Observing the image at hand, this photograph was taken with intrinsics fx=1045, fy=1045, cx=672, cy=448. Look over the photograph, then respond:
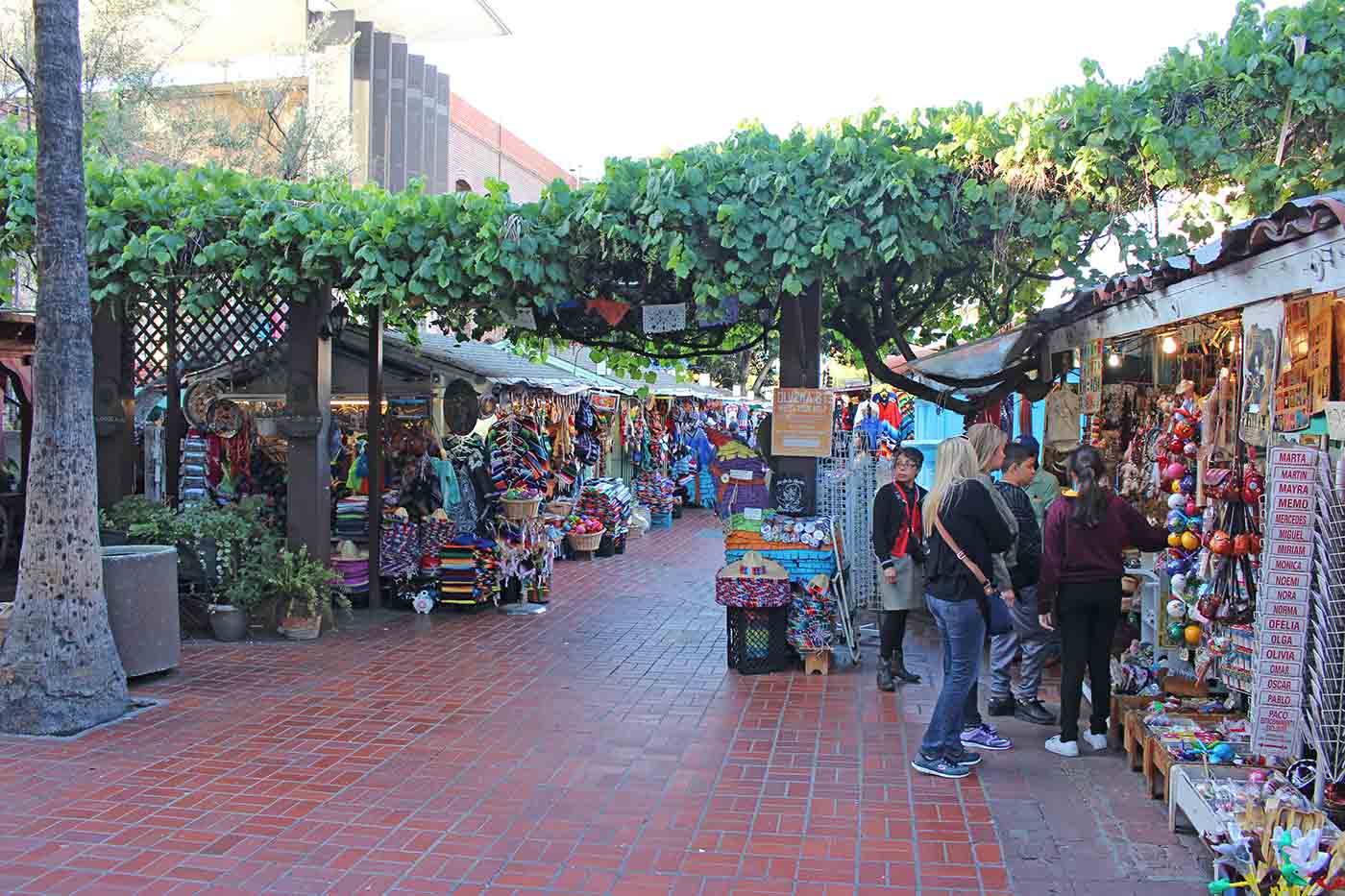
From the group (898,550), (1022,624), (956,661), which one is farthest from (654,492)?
(956,661)

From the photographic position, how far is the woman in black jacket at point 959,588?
5141 mm

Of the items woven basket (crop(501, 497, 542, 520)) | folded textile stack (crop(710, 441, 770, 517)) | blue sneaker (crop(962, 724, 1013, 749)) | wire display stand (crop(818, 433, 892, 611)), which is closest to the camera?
blue sneaker (crop(962, 724, 1013, 749))

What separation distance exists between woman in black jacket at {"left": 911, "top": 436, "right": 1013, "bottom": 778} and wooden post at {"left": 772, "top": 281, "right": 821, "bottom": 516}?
2792mm

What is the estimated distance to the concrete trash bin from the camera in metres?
6.80

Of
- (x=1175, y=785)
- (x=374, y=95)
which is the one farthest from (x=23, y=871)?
(x=374, y=95)

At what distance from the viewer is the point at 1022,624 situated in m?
6.28

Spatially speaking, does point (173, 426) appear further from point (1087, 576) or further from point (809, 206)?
point (1087, 576)

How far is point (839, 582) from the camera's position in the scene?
7766 millimetres

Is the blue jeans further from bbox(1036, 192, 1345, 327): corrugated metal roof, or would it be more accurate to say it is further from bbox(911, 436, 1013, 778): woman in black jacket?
bbox(1036, 192, 1345, 327): corrugated metal roof

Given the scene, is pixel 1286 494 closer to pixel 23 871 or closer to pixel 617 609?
pixel 23 871

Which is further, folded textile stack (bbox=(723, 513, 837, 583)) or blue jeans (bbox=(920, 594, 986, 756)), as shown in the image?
folded textile stack (bbox=(723, 513, 837, 583))

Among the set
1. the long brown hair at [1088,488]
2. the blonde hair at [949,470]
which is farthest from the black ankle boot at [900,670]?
the long brown hair at [1088,488]

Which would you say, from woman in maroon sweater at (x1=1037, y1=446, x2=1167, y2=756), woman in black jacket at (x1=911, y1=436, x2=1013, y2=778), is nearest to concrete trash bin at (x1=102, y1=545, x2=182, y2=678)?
woman in black jacket at (x1=911, y1=436, x2=1013, y2=778)

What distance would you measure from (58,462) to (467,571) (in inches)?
174
